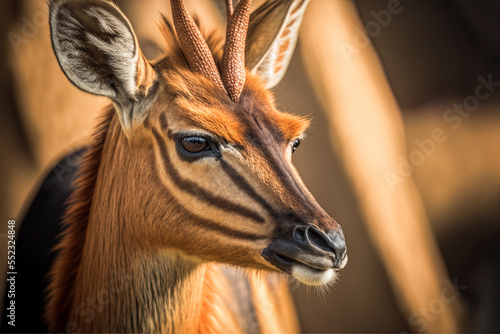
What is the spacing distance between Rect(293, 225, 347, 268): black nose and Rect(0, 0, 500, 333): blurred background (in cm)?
169

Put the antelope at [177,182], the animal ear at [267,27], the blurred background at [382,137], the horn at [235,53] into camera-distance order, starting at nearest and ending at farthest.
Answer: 1. the antelope at [177,182]
2. the horn at [235,53]
3. the animal ear at [267,27]
4. the blurred background at [382,137]

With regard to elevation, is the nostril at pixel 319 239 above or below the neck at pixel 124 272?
above

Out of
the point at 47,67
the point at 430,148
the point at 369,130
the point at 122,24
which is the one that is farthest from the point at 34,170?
the point at 430,148

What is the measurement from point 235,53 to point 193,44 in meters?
0.17

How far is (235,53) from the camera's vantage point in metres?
1.96

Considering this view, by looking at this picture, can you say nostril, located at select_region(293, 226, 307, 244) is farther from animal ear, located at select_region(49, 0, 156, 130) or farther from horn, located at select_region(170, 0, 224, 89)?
animal ear, located at select_region(49, 0, 156, 130)

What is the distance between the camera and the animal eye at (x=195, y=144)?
1819mm

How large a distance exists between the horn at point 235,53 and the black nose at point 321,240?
0.58 meters

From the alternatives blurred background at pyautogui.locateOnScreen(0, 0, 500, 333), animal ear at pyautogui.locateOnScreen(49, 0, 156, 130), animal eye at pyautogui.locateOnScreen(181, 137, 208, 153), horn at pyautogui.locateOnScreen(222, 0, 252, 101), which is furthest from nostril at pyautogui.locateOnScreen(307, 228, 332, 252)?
blurred background at pyautogui.locateOnScreen(0, 0, 500, 333)

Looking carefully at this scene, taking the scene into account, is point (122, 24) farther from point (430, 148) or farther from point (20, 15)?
point (430, 148)

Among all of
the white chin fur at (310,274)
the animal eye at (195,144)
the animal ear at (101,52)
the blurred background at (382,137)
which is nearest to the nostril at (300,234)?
the white chin fur at (310,274)

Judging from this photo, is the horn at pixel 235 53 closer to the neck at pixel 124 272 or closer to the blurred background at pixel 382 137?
the neck at pixel 124 272

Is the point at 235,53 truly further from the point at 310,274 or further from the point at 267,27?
the point at 310,274

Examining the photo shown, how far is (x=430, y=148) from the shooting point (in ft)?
12.9
